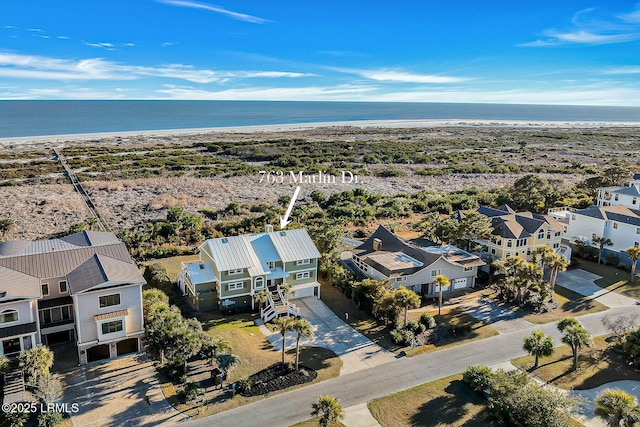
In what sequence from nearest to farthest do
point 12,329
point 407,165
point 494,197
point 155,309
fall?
1. point 12,329
2. point 155,309
3. point 494,197
4. point 407,165

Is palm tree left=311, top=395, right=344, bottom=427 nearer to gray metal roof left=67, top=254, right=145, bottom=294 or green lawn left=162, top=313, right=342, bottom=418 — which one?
green lawn left=162, top=313, right=342, bottom=418

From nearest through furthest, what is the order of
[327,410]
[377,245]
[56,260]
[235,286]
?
[327,410] → [56,260] → [235,286] → [377,245]

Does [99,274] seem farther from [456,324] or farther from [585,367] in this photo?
[585,367]

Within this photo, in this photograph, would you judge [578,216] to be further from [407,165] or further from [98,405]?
[407,165]

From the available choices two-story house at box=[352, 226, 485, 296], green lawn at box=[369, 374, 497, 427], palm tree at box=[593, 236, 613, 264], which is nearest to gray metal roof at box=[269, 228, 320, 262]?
two-story house at box=[352, 226, 485, 296]

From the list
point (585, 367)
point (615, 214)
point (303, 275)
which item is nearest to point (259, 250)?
point (303, 275)

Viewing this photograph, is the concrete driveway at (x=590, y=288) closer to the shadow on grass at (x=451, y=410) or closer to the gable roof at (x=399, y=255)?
the gable roof at (x=399, y=255)

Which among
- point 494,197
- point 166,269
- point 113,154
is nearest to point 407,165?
point 494,197
